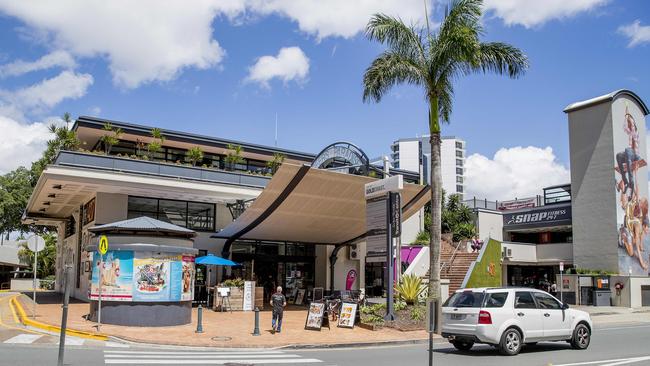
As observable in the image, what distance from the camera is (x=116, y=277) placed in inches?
759

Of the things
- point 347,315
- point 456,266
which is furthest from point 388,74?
point 456,266

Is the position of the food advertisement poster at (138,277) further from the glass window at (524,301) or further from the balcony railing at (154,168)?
the glass window at (524,301)

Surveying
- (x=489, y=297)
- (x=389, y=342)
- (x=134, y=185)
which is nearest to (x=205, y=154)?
(x=134, y=185)

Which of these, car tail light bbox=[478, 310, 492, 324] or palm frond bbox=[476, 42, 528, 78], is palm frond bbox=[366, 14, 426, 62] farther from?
car tail light bbox=[478, 310, 492, 324]

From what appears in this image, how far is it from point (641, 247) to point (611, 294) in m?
5.44

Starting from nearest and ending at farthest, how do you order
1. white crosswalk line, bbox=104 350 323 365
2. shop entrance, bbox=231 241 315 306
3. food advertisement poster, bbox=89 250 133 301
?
white crosswalk line, bbox=104 350 323 365
food advertisement poster, bbox=89 250 133 301
shop entrance, bbox=231 241 315 306

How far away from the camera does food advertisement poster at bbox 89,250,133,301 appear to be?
754 inches

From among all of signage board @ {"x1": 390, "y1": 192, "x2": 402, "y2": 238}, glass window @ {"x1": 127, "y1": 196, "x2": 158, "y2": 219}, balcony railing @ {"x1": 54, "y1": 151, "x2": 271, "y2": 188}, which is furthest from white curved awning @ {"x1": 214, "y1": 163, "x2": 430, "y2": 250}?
glass window @ {"x1": 127, "y1": 196, "x2": 158, "y2": 219}

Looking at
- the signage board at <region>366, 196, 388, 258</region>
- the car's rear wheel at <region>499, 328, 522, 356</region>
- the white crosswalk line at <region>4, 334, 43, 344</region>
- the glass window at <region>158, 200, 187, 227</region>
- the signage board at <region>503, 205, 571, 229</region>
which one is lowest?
the white crosswalk line at <region>4, 334, 43, 344</region>

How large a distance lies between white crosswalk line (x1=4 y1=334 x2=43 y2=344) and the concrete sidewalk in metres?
1.57

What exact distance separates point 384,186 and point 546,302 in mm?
7522

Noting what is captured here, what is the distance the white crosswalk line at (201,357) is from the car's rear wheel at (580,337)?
7241 millimetres

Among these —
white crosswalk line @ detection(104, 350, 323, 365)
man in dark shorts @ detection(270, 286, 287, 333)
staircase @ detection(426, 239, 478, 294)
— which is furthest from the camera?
staircase @ detection(426, 239, 478, 294)

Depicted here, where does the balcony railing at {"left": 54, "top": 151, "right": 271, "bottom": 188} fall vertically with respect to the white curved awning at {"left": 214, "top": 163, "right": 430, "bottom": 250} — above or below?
above
